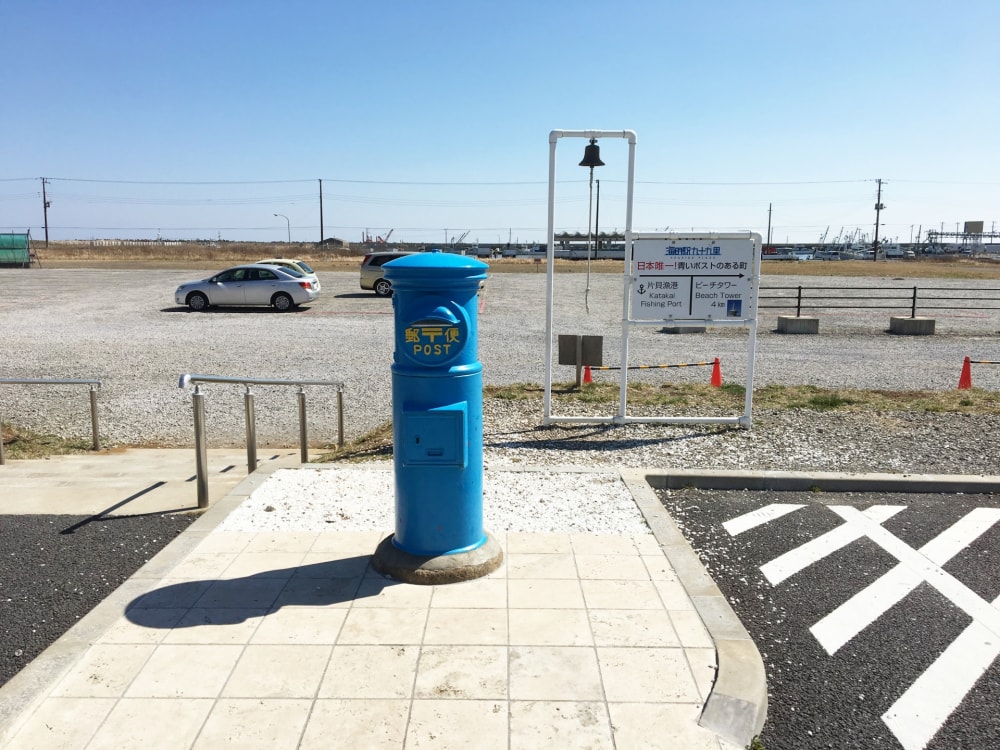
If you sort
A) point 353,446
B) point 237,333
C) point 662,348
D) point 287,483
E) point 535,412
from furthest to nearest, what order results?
point 237,333 < point 662,348 < point 535,412 < point 353,446 < point 287,483

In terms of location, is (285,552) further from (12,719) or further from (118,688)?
(12,719)

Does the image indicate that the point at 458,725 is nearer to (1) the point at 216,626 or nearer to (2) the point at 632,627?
(2) the point at 632,627

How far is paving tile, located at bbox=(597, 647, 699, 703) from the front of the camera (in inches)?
131

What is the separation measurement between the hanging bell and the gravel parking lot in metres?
2.97

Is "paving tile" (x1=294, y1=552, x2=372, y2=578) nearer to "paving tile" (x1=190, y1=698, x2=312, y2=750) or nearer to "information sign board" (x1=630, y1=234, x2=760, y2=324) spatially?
"paving tile" (x1=190, y1=698, x2=312, y2=750)

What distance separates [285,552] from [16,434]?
19.0 feet

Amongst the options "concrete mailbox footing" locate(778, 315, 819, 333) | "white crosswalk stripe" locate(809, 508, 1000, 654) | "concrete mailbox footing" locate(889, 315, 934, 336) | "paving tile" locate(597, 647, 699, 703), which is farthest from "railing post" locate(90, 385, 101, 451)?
"concrete mailbox footing" locate(889, 315, 934, 336)

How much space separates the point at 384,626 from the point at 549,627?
2.78ft

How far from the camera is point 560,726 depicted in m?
3.12

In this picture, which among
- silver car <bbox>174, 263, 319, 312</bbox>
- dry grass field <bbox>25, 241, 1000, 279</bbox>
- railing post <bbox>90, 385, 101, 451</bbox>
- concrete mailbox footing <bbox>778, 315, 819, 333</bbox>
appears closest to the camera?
railing post <bbox>90, 385, 101, 451</bbox>

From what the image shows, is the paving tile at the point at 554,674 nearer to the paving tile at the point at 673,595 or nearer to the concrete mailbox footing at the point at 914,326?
the paving tile at the point at 673,595

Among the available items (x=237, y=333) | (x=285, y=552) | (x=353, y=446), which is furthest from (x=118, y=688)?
(x=237, y=333)

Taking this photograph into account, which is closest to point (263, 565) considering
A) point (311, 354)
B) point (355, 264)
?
point (311, 354)

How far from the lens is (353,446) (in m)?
8.08
